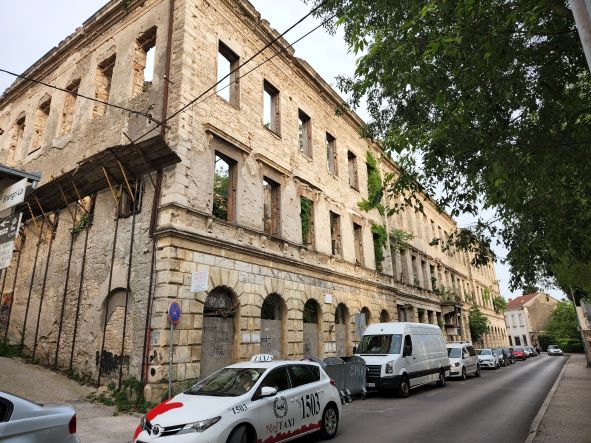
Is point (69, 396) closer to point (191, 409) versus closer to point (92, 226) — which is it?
→ point (92, 226)

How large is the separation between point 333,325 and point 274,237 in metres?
5.11

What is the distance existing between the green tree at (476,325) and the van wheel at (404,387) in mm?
28818

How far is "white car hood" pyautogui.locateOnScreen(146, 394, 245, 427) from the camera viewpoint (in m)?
5.29

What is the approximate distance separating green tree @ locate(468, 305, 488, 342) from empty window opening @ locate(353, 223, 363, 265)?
75.1 feet

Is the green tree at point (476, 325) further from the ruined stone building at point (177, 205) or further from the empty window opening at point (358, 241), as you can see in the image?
the empty window opening at point (358, 241)

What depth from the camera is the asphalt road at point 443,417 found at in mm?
7219

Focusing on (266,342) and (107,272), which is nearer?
(107,272)

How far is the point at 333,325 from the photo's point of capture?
16875 millimetres

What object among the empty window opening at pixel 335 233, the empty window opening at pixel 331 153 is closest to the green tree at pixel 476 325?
the empty window opening at pixel 335 233

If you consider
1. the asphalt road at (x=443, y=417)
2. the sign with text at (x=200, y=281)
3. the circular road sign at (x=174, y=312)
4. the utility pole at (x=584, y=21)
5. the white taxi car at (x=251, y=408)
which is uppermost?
the utility pole at (x=584, y=21)

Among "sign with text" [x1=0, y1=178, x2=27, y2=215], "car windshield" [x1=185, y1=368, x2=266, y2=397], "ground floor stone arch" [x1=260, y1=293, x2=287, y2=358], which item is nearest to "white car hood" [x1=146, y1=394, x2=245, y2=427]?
"car windshield" [x1=185, y1=368, x2=266, y2=397]

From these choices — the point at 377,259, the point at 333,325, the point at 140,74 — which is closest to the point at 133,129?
the point at 140,74

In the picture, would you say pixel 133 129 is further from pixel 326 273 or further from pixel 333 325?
pixel 333 325

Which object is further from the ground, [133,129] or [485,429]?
[133,129]
